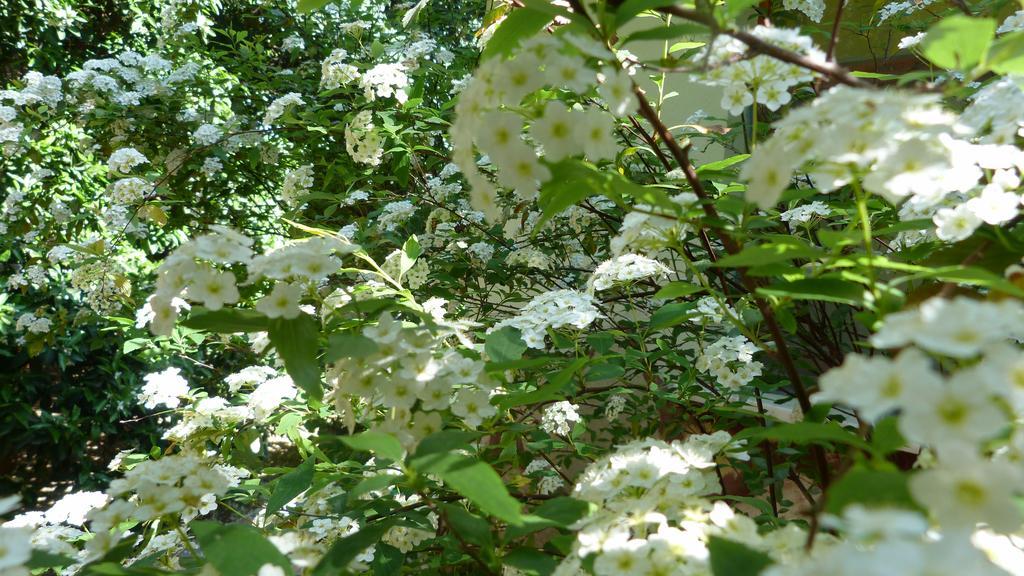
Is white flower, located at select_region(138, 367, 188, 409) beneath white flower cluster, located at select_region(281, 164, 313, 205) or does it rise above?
beneath

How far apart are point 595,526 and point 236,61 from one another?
3733 mm

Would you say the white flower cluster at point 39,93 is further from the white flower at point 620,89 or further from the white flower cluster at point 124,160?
the white flower at point 620,89

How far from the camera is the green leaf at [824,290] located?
629 mm

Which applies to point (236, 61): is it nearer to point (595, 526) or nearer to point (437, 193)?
point (437, 193)

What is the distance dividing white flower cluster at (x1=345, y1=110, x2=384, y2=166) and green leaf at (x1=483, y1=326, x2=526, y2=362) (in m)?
1.11

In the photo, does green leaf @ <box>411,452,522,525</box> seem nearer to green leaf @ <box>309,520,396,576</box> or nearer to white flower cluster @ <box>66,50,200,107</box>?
green leaf @ <box>309,520,396,576</box>

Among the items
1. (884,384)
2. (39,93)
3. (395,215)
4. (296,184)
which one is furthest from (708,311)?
(39,93)

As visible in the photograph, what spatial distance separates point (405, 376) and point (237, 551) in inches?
9.4

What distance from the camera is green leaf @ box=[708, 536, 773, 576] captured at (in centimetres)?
49

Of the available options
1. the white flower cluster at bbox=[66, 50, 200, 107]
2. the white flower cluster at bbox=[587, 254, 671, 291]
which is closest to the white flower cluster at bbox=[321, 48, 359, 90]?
the white flower cluster at bbox=[66, 50, 200, 107]

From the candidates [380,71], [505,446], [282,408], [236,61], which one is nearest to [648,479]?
[505,446]

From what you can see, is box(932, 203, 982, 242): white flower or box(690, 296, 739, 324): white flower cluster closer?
box(932, 203, 982, 242): white flower

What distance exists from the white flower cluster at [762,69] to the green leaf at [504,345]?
18.6 inches

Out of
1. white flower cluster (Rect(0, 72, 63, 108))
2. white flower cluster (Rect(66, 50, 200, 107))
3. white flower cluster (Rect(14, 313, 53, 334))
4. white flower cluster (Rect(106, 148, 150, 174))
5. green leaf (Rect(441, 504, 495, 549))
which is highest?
white flower cluster (Rect(66, 50, 200, 107))
